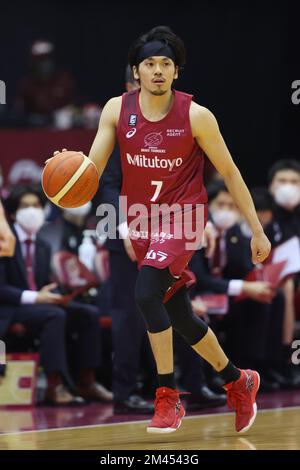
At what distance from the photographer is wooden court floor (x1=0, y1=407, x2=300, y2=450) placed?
5.51 metres

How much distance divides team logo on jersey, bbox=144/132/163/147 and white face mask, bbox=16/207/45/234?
105 inches

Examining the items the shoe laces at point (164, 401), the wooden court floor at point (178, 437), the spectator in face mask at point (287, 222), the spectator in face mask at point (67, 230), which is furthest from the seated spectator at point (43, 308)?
the shoe laces at point (164, 401)

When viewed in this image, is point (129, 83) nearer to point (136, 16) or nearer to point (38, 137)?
point (38, 137)

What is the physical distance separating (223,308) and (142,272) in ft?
8.82

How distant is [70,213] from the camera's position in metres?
9.00

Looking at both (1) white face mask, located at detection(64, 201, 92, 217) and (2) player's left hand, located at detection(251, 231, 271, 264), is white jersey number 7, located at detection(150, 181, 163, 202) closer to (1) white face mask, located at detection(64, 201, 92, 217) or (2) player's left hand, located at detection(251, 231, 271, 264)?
(2) player's left hand, located at detection(251, 231, 271, 264)

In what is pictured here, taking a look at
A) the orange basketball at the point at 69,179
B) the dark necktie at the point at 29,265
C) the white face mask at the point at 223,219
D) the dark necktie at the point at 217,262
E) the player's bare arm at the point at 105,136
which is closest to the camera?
the orange basketball at the point at 69,179

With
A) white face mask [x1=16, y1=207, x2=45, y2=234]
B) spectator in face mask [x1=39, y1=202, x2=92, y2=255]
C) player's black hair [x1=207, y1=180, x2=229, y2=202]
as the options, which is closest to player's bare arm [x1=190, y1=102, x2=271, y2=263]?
white face mask [x1=16, y1=207, x2=45, y2=234]

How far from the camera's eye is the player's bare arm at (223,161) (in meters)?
5.87

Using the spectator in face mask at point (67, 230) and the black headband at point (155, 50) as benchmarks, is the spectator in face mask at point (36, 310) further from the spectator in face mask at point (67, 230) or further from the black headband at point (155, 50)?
the black headband at point (155, 50)

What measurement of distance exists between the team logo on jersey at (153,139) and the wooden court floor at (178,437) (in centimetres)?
145
